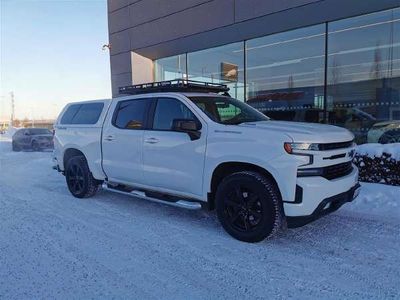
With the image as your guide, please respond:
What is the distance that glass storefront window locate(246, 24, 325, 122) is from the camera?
32.4ft

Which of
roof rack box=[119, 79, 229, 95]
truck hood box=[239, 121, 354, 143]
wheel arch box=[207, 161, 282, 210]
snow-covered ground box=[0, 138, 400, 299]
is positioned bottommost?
snow-covered ground box=[0, 138, 400, 299]

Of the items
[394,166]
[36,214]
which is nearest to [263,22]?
[394,166]

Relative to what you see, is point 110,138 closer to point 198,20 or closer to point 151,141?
point 151,141

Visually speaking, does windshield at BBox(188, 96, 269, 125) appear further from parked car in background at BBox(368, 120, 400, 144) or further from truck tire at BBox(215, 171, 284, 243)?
parked car in background at BBox(368, 120, 400, 144)

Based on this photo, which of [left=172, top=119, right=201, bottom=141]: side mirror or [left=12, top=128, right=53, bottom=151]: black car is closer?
[left=172, top=119, right=201, bottom=141]: side mirror

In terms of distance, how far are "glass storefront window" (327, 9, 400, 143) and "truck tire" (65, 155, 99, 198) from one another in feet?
21.8

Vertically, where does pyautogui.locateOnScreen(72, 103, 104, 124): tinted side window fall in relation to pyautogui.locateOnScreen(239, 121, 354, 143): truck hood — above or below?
above

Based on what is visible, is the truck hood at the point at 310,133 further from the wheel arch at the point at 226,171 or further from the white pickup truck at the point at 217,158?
the wheel arch at the point at 226,171

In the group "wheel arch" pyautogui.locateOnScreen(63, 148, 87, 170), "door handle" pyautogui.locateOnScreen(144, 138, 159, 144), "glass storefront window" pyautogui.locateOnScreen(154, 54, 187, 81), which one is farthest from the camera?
"glass storefront window" pyautogui.locateOnScreen(154, 54, 187, 81)

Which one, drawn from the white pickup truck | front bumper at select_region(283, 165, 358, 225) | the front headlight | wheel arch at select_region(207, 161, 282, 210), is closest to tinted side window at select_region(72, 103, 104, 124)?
the white pickup truck

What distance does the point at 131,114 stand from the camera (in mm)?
5781

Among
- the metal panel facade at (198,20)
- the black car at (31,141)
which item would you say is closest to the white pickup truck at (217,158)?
the metal panel facade at (198,20)

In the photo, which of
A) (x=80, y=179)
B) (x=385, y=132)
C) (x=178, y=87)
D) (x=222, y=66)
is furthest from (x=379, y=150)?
(x=222, y=66)

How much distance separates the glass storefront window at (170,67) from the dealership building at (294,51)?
57mm
